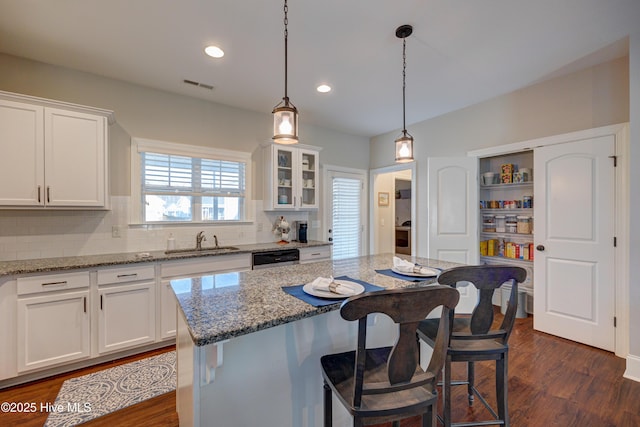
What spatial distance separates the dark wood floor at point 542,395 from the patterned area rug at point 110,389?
7 centimetres

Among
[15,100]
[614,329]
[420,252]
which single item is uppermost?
[15,100]

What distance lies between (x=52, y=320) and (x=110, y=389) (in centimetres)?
75

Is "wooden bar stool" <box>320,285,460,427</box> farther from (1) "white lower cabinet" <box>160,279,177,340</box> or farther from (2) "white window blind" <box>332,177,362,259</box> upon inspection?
(2) "white window blind" <box>332,177,362,259</box>

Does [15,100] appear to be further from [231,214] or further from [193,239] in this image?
[231,214]

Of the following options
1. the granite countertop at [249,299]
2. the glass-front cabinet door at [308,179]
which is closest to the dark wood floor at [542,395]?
the granite countertop at [249,299]

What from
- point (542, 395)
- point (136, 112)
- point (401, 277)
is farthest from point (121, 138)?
point (542, 395)

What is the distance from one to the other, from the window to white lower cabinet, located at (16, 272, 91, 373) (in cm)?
99

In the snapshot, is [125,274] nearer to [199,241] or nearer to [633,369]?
[199,241]

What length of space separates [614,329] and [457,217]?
1.81m

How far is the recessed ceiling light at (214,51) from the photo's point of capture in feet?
8.25

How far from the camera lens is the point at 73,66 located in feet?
9.23

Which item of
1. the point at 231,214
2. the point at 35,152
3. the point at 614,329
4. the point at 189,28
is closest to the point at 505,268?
the point at 614,329

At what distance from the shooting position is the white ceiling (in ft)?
6.72

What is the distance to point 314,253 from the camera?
391cm
